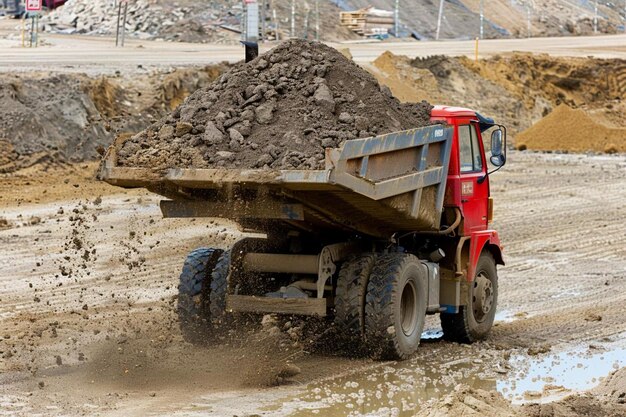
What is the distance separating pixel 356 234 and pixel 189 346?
188 centimetres

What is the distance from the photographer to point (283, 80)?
10312 millimetres

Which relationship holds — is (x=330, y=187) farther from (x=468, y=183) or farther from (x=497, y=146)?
(x=497, y=146)

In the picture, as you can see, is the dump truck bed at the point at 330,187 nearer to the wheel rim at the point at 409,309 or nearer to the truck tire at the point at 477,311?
the wheel rim at the point at 409,309

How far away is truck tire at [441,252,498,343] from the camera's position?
38.4ft

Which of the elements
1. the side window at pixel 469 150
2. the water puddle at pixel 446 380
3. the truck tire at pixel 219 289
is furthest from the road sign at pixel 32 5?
the water puddle at pixel 446 380

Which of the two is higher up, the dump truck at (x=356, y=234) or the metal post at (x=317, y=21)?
the metal post at (x=317, y=21)

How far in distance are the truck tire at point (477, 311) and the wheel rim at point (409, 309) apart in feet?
3.17

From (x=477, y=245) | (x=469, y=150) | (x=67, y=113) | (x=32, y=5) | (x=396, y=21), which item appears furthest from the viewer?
(x=396, y=21)

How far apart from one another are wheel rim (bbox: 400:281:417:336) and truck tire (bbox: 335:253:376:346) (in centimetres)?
49

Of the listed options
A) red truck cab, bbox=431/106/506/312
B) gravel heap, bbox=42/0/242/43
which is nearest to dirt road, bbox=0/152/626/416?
red truck cab, bbox=431/106/506/312

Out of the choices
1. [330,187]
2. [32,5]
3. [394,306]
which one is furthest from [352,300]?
[32,5]

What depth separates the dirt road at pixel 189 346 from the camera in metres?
9.45

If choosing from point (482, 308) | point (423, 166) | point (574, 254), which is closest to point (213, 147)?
point (423, 166)

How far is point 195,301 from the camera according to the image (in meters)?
10.8
